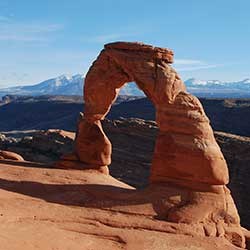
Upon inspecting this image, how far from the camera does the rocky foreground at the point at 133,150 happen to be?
3163 cm

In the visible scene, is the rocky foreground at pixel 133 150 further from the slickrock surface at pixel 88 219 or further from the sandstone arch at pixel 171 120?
the slickrock surface at pixel 88 219

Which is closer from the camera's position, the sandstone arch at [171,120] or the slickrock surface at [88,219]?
the slickrock surface at [88,219]

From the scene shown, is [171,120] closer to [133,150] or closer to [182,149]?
[182,149]

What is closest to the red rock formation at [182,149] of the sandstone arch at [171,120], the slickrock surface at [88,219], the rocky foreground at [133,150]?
the sandstone arch at [171,120]

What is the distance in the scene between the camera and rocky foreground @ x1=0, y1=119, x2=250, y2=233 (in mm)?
31627

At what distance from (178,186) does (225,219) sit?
1749mm

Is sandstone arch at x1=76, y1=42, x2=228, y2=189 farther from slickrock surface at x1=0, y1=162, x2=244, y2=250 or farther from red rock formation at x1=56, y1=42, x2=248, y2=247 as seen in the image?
slickrock surface at x1=0, y1=162, x2=244, y2=250

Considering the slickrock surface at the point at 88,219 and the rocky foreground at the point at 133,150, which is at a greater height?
the slickrock surface at the point at 88,219

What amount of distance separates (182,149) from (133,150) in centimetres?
2004

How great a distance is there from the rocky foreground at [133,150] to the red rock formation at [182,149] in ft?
44.5

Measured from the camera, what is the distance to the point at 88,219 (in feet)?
45.3

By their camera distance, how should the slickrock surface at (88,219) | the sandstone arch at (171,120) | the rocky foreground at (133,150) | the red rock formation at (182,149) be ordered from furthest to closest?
the rocky foreground at (133,150)
the sandstone arch at (171,120)
the red rock formation at (182,149)
the slickrock surface at (88,219)

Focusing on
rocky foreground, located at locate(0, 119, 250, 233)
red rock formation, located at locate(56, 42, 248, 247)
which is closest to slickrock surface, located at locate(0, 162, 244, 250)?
red rock formation, located at locate(56, 42, 248, 247)

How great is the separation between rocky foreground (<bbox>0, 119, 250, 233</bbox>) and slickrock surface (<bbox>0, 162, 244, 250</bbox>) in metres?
14.7
